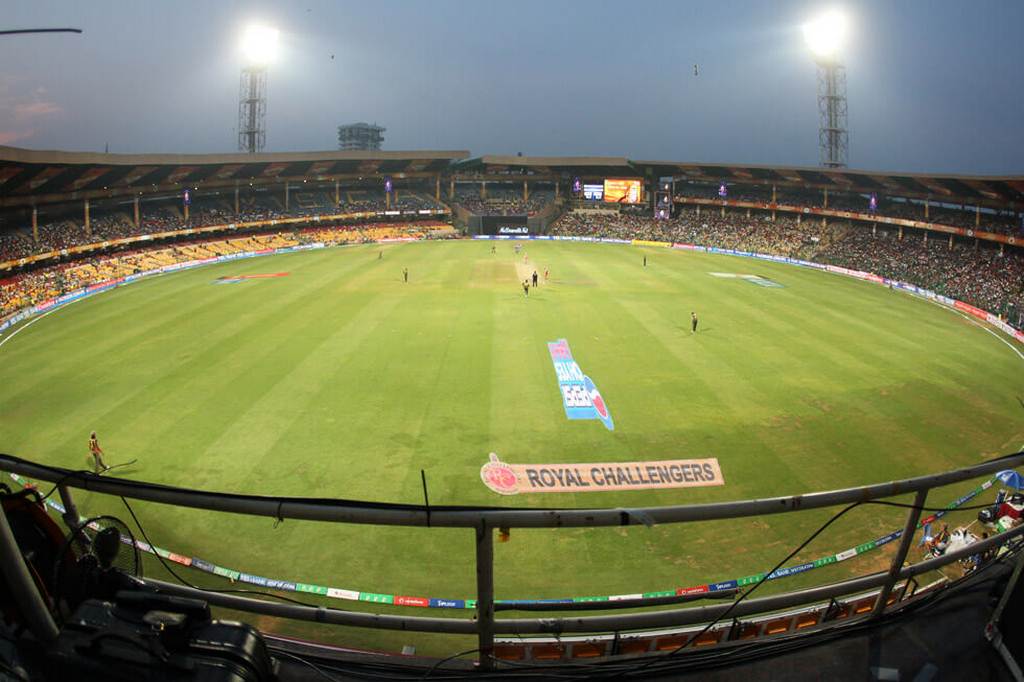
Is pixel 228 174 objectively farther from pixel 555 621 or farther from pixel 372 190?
pixel 555 621

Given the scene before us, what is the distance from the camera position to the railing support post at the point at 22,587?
305 centimetres

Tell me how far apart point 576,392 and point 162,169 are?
6641 centimetres

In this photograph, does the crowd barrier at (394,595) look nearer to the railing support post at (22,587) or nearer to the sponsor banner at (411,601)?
the sponsor banner at (411,601)

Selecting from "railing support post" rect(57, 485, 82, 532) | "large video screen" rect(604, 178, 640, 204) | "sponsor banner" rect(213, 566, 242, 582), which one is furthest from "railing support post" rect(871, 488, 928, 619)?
"large video screen" rect(604, 178, 640, 204)

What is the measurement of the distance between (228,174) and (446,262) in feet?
124

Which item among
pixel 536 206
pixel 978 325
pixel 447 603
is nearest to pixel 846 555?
pixel 447 603

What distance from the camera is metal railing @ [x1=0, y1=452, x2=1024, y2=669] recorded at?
323cm

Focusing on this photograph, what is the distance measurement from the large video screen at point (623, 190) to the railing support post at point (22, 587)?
10502 cm

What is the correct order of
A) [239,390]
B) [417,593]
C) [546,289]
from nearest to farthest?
[417,593] → [239,390] → [546,289]

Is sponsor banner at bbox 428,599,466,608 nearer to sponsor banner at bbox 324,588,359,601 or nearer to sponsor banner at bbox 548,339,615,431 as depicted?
sponsor banner at bbox 324,588,359,601

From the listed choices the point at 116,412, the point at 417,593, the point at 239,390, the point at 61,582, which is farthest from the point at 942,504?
the point at 116,412

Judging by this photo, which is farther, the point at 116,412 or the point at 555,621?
the point at 116,412

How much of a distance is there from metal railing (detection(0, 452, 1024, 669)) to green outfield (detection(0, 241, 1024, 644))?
11013 mm

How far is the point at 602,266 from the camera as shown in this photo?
6219 cm
